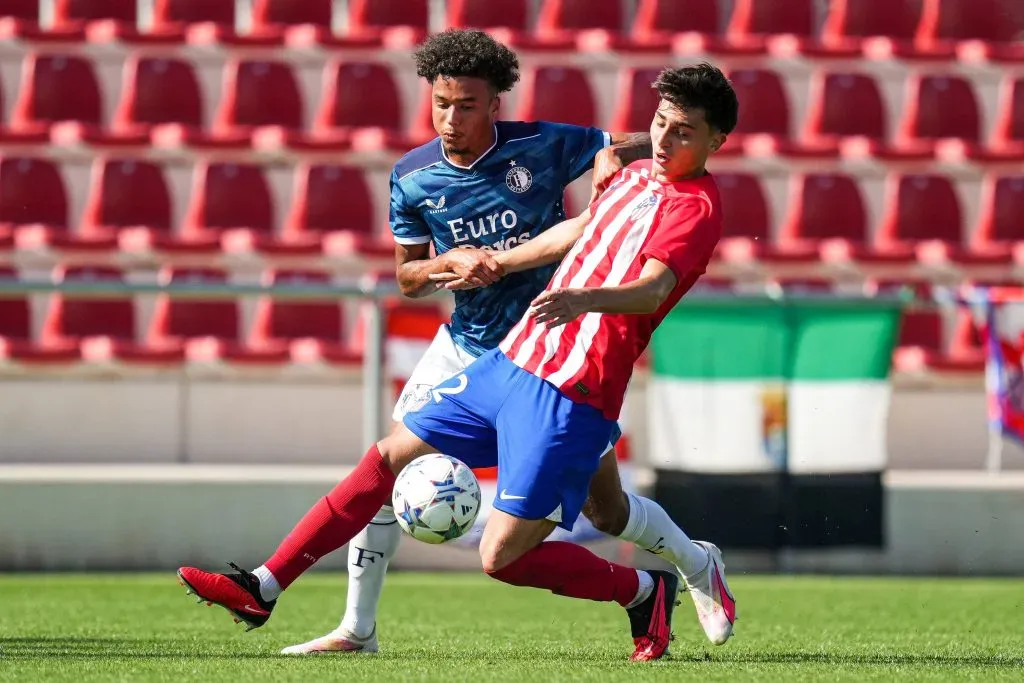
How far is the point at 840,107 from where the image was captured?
483 inches

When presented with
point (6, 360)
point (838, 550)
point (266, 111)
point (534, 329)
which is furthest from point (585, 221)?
point (266, 111)

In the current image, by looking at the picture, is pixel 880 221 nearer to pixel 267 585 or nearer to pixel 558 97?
pixel 558 97

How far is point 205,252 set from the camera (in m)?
11.3

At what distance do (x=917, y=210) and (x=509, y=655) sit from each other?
25.2 ft

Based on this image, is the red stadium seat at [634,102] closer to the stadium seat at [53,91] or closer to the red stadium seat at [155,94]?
the red stadium seat at [155,94]

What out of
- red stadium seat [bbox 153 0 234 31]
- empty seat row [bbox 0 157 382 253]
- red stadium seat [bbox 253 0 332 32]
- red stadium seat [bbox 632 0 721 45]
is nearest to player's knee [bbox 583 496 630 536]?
empty seat row [bbox 0 157 382 253]

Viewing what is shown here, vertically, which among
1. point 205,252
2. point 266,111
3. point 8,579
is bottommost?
point 8,579

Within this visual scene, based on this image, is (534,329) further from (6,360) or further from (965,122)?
(965,122)

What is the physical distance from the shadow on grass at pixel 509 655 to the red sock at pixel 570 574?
8.3 inches

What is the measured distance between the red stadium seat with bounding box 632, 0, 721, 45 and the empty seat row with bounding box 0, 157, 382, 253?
8.81 feet

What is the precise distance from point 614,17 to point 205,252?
3.81 m

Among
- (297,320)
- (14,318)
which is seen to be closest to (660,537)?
(297,320)

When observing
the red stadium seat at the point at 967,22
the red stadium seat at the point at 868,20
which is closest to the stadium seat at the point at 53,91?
the red stadium seat at the point at 868,20

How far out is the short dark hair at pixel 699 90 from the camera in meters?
4.58
